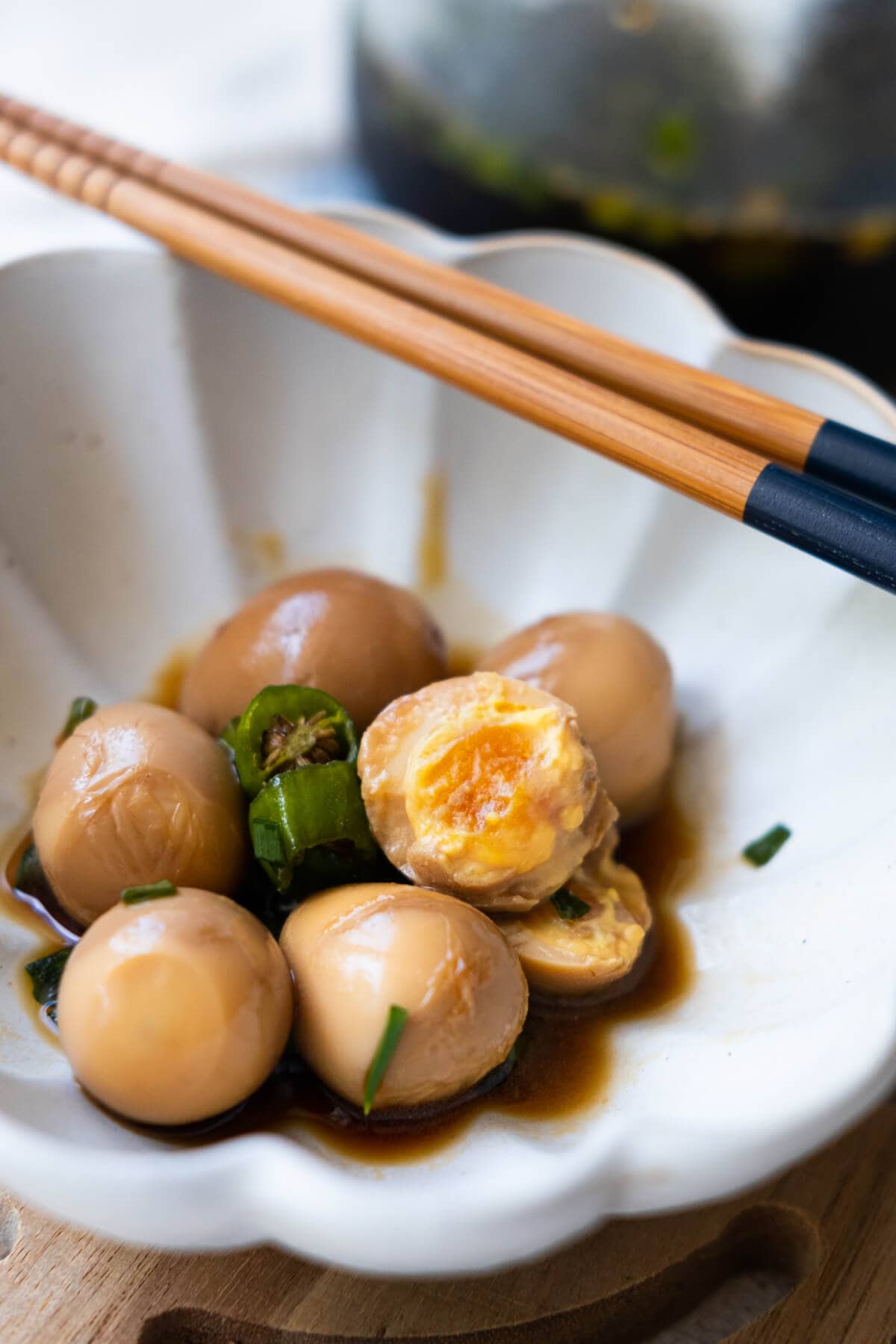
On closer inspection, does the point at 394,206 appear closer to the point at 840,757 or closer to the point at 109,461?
the point at 109,461

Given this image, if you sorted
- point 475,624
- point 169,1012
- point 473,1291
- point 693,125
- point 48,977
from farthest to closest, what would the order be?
point 693,125 < point 475,624 < point 48,977 < point 473,1291 < point 169,1012

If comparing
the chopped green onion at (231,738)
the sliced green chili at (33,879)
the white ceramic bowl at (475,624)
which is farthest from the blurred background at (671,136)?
the sliced green chili at (33,879)

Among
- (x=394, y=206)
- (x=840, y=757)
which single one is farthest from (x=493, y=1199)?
(x=394, y=206)

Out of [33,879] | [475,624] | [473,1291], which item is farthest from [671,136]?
[473,1291]

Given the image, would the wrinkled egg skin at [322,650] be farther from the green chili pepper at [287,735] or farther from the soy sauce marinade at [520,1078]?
the soy sauce marinade at [520,1078]

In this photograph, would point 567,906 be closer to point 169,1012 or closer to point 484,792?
point 484,792
